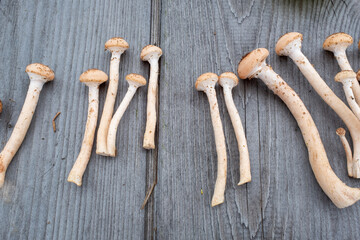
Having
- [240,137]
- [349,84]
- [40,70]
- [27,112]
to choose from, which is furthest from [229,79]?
[27,112]

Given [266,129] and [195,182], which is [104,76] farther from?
[266,129]

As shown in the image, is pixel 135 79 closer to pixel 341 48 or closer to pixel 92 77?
pixel 92 77

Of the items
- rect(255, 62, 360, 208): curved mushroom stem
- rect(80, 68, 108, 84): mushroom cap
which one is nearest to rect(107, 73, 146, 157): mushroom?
rect(80, 68, 108, 84): mushroom cap

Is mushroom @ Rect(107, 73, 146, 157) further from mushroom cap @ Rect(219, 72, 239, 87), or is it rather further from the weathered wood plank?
mushroom cap @ Rect(219, 72, 239, 87)

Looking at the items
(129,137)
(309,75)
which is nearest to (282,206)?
(309,75)

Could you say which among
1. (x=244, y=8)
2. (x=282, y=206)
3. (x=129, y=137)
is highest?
(x=244, y=8)

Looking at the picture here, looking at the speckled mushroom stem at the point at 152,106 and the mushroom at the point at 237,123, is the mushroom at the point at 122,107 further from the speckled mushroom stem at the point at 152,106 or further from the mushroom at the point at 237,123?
the mushroom at the point at 237,123
